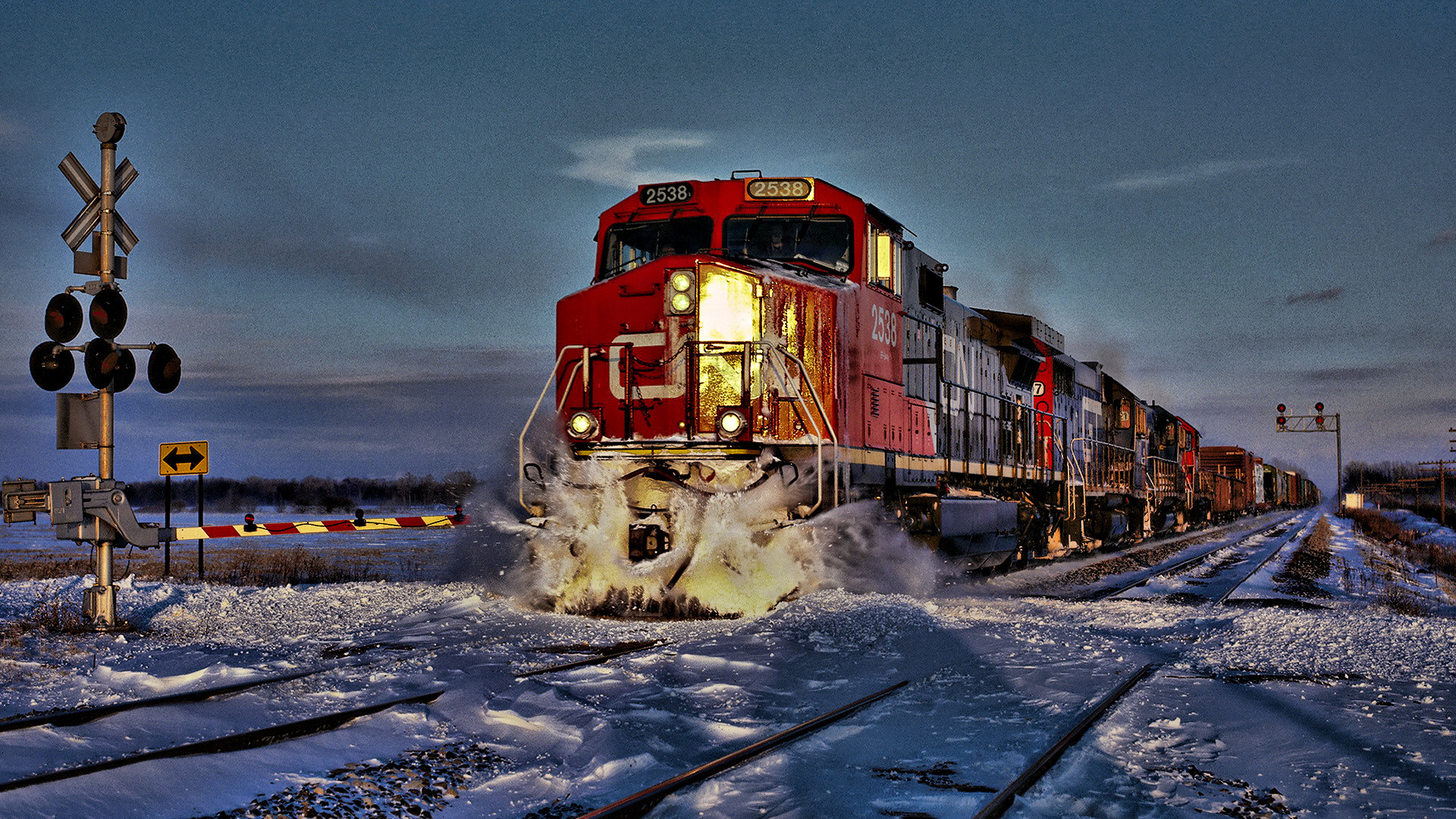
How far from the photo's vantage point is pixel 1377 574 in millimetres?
19750

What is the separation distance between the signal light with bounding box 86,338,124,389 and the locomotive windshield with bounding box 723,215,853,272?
6009 millimetres

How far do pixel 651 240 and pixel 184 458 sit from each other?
650 centimetres

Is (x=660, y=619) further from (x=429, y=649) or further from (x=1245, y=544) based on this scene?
(x=1245, y=544)

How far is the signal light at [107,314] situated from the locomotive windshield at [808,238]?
5.94 metres

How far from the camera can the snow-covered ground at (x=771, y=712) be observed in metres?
4.54

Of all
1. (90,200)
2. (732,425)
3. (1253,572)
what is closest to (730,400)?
(732,425)

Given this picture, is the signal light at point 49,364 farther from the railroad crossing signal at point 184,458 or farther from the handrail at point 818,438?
the handrail at point 818,438

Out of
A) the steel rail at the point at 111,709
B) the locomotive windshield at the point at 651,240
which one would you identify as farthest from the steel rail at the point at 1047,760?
the locomotive windshield at the point at 651,240

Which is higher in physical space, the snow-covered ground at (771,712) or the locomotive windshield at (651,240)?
the locomotive windshield at (651,240)

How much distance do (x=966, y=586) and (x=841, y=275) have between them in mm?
5083

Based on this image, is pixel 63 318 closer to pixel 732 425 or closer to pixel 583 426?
pixel 583 426

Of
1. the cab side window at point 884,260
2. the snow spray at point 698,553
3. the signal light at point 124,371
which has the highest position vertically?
the cab side window at point 884,260

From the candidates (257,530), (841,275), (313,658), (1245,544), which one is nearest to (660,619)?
(313,658)

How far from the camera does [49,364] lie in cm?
977
